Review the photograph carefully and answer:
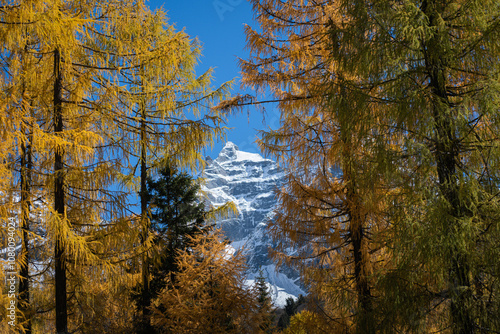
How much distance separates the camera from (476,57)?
3.58 meters

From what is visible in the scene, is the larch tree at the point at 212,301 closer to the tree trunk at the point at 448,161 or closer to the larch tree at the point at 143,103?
the larch tree at the point at 143,103

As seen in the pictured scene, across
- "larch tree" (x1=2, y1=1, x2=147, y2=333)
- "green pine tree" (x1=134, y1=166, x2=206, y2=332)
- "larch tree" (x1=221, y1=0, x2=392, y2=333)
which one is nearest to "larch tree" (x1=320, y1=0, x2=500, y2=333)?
"larch tree" (x1=221, y1=0, x2=392, y2=333)

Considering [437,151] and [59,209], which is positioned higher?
[59,209]

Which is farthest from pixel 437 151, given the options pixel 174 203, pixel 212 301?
pixel 174 203

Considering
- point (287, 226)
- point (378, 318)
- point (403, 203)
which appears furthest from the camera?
point (287, 226)

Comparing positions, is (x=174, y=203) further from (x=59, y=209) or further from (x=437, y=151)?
(x=437, y=151)

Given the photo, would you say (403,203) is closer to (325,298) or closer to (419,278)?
(419,278)

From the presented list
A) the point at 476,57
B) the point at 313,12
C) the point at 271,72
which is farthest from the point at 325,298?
the point at 313,12

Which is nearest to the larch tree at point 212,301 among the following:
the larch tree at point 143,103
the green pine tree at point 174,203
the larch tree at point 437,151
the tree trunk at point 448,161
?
the larch tree at point 143,103

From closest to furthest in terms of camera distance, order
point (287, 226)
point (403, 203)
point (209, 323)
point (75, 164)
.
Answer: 1. point (403, 203)
2. point (75, 164)
3. point (209, 323)
4. point (287, 226)

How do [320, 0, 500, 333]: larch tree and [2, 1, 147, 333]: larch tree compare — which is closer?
[320, 0, 500, 333]: larch tree

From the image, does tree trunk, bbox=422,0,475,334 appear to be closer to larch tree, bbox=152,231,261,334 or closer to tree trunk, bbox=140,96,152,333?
larch tree, bbox=152,231,261,334

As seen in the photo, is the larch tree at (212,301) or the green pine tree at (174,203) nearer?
the larch tree at (212,301)

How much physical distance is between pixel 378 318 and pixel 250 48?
533 centimetres
